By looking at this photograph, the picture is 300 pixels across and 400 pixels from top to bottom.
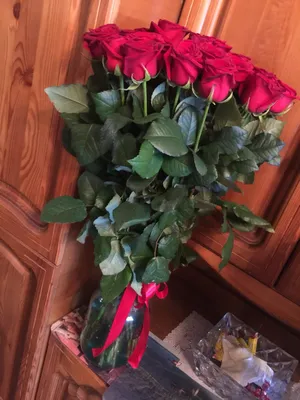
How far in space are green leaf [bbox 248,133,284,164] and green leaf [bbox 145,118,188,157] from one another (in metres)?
0.14

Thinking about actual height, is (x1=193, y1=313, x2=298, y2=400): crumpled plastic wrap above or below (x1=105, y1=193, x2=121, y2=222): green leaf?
below

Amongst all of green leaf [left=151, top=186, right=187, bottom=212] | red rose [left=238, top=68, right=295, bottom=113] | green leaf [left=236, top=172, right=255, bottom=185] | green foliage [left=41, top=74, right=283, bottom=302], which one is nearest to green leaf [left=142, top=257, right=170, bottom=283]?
green foliage [left=41, top=74, right=283, bottom=302]

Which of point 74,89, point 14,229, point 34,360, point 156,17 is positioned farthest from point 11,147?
point 34,360

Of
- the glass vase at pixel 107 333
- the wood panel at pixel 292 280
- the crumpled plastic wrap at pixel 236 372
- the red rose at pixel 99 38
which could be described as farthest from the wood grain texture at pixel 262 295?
the red rose at pixel 99 38

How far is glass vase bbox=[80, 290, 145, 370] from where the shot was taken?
3.03 feet

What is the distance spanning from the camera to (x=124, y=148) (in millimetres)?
625

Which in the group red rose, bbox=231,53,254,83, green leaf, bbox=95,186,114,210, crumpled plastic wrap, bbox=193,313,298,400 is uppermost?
red rose, bbox=231,53,254,83

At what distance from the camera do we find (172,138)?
604mm

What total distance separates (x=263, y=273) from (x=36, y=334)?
A: 62 cm

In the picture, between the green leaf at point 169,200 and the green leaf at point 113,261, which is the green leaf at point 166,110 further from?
the green leaf at point 113,261

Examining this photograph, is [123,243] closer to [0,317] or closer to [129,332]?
[129,332]

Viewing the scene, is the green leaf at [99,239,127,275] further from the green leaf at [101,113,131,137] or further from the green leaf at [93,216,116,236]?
the green leaf at [101,113,131,137]

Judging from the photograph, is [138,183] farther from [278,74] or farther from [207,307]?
[207,307]

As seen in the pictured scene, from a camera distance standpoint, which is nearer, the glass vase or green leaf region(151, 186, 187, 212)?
green leaf region(151, 186, 187, 212)
